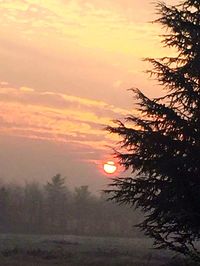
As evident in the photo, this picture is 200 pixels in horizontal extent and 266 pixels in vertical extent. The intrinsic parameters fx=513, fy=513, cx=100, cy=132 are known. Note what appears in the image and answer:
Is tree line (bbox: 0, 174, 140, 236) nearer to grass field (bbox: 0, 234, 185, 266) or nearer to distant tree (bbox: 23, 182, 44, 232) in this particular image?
distant tree (bbox: 23, 182, 44, 232)

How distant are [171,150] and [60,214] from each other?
8054 centimetres

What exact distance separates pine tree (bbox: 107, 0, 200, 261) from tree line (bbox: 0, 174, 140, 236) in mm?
62053

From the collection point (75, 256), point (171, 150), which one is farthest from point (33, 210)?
point (171, 150)

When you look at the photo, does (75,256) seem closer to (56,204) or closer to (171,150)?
(171,150)

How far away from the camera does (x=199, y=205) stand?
15141mm

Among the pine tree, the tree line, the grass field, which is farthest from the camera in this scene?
the tree line

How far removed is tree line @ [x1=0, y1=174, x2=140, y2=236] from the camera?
83.2 meters

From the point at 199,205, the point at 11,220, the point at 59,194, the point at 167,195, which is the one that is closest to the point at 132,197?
the point at 167,195

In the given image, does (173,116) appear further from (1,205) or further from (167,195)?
(1,205)

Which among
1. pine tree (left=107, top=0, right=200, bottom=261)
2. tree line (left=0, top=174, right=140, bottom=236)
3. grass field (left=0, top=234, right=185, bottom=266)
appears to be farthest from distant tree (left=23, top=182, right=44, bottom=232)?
pine tree (left=107, top=0, right=200, bottom=261)

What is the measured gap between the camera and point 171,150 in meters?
16.2

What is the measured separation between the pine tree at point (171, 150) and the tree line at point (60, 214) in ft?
204

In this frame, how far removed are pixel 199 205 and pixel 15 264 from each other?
871 cm

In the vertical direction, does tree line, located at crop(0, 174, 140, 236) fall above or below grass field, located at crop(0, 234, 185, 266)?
above
